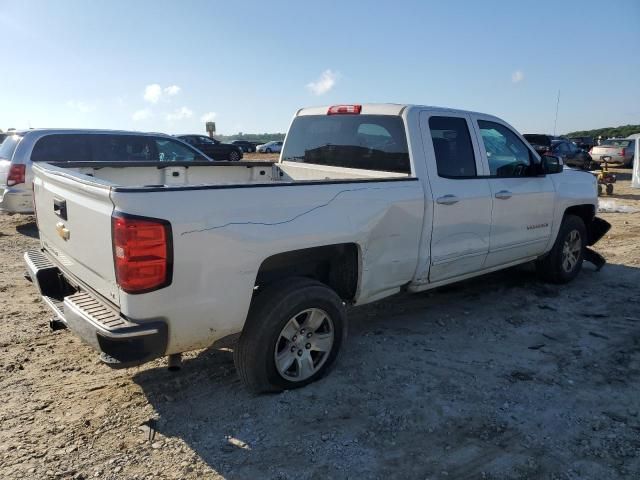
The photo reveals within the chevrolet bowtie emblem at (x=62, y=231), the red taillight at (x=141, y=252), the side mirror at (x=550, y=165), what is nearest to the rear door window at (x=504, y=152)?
the side mirror at (x=550, y=165)

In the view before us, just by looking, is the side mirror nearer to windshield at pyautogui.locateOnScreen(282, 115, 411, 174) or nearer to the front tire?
windshield at pyautogui.locateOnScreen(282, 115, 411, 174)

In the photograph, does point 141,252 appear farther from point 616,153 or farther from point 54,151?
point 616,153

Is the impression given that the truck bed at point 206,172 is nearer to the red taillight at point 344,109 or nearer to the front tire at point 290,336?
the red taillight at point 344,109

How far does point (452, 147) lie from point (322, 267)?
1626 mm

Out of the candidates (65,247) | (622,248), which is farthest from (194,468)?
(622,248)

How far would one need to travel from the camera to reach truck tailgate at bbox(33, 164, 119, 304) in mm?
2773

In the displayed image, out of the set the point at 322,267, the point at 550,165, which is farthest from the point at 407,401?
the point at 550,165

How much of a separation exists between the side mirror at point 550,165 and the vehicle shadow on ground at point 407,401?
4.80ft

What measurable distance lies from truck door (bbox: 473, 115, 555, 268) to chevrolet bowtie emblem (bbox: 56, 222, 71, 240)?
347 centimetres

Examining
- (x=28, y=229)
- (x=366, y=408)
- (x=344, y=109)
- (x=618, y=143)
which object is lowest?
(x=366, y=408)

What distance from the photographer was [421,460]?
111 inches

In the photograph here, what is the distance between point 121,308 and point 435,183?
2.55 meters

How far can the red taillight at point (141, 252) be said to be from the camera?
2.59 m

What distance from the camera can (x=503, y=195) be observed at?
187 inches
